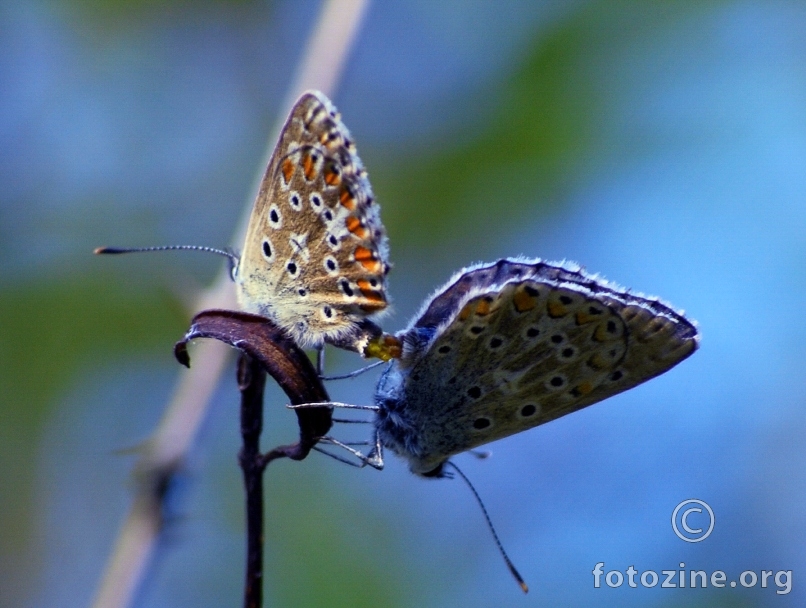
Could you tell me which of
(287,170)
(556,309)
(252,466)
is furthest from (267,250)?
(252,466)

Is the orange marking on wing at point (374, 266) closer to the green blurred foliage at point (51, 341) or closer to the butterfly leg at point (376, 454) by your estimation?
the butterfly leg at point (376, 454)

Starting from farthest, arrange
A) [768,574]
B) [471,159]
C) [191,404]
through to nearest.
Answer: [471,159]
[768,574]
[191,404]

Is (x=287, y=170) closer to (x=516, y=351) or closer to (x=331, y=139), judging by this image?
(x=331, y=139)


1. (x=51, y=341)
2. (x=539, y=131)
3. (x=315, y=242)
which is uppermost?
(x=539, y=131)

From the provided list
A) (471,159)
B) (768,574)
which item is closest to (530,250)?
(471,159)

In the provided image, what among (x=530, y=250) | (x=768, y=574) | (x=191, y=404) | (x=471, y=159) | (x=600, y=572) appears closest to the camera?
(x=191, y=404)

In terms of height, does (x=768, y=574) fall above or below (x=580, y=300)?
below

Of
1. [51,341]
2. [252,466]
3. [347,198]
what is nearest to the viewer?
[252,466]

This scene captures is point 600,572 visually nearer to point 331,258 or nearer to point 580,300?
point 580,300
